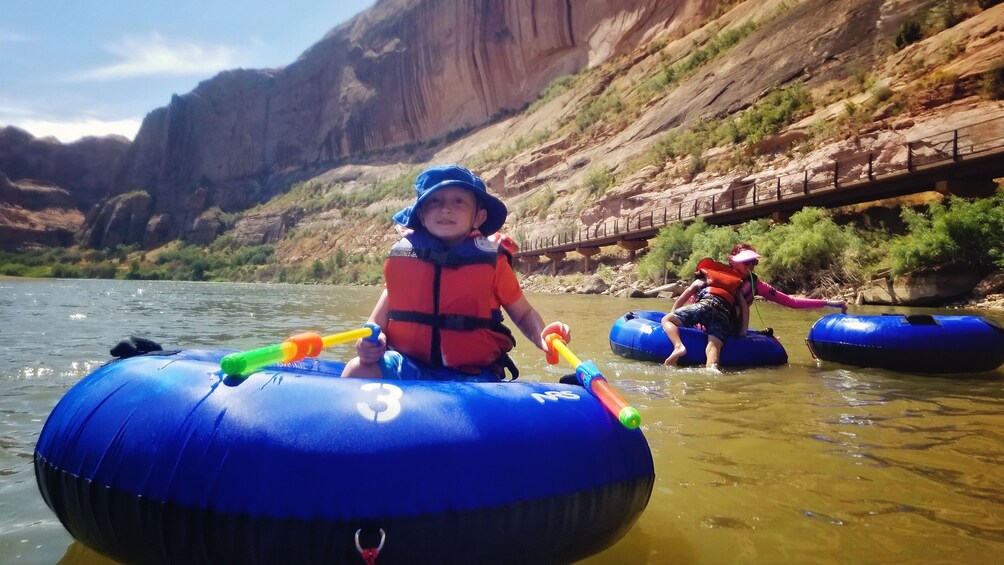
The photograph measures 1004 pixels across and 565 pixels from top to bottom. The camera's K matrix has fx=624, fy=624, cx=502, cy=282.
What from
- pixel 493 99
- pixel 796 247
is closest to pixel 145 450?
pixel 796 247

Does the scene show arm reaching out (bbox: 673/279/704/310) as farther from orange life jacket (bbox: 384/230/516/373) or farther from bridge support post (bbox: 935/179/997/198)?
bridge support post (bbox: 935/179/997/198)

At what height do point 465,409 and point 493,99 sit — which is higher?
point 493,99

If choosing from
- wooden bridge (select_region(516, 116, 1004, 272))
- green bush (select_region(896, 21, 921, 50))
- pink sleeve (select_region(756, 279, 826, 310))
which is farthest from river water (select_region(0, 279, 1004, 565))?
green bush (select_region(896, 21, 921, 50))

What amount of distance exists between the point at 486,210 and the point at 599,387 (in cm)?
118

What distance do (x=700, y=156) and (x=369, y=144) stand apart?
142 ft

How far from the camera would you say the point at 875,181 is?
1227 cm

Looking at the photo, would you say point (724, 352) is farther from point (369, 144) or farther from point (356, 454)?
point (369, 144)

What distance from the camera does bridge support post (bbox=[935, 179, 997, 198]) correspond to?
36.6 ft

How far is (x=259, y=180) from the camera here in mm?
68312

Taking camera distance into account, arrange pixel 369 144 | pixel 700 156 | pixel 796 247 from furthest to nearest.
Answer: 1. pixel 369 144
2. pixel 700 156
3. pixel 796 247

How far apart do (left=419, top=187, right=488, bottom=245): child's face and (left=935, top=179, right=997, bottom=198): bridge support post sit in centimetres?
1180

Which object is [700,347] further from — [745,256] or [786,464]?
[786,464]

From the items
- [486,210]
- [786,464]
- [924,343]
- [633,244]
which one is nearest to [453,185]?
[486,210]

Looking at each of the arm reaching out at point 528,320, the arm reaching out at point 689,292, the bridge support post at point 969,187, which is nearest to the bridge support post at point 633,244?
the bridge support post at point 969,187
